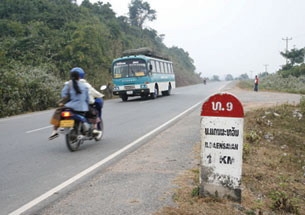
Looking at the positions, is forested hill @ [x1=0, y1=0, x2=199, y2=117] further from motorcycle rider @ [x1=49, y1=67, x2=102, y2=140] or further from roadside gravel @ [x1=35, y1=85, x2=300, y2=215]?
roadside gravel @ [x1=35, y1=85, x2=300, y2=215]

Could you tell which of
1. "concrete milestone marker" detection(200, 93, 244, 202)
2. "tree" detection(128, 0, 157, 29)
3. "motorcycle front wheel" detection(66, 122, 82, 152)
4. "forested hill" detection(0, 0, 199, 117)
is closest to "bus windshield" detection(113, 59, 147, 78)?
"forested hill" detection(0, 0, 199, 117)

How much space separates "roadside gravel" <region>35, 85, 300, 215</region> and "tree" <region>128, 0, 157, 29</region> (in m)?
69.2

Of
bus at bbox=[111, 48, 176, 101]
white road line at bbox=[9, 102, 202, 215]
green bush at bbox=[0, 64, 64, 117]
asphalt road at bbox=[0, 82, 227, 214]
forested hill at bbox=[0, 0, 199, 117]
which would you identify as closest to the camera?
white road line at bbox=[9, 102, 202, 215]

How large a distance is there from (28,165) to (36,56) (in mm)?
22227

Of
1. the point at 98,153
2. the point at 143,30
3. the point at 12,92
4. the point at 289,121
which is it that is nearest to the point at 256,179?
the point at 98,153

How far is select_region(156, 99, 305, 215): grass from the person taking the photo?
4.41 meters

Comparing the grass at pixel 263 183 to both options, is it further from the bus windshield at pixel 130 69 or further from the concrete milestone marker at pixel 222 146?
the bus windshield at pixel 130 69

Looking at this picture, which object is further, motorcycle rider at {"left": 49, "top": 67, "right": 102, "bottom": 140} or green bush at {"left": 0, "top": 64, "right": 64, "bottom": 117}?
green bush at {"left": 0, "top": 64, "right": 64, "bottom": 117}

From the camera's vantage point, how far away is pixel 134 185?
5.29 m

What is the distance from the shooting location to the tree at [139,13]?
74.1m

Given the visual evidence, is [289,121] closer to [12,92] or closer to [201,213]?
[201,213]

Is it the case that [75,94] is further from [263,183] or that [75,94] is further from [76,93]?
[263,183]

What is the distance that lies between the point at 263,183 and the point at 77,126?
163 inches

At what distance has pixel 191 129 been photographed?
10578 millimetres
